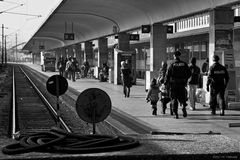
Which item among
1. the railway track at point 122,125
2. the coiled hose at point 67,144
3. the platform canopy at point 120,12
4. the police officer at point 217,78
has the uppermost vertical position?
the platform canopy at point 120,12

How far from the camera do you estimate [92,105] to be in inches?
377

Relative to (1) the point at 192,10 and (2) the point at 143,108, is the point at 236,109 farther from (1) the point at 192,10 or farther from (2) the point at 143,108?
(1) the point at 192,10

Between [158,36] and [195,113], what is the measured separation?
488 inches

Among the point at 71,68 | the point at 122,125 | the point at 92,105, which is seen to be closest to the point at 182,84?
the point at 122,125

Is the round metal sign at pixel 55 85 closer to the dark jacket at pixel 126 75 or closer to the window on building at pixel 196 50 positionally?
the dark jacket at pixel 126 75

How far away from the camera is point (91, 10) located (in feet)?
116

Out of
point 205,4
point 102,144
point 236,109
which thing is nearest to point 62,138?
point 102,144

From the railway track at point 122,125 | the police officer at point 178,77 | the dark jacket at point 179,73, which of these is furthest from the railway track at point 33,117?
the dark jacket at point 179,73

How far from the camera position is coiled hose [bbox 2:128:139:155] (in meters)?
6.60

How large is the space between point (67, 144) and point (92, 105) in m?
2.58

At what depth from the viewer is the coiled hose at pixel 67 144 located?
6602 millimetres

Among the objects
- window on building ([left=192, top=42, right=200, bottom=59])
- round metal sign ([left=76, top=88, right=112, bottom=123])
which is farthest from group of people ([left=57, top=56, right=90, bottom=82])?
round metal sign ([left=76, top=88, right=112, bottom=123])

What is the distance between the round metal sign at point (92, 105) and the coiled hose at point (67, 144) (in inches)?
70.4

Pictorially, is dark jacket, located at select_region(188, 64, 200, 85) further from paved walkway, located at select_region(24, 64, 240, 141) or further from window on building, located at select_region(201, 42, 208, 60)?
window on building, located at select_region(201, 42, 208, 60)
